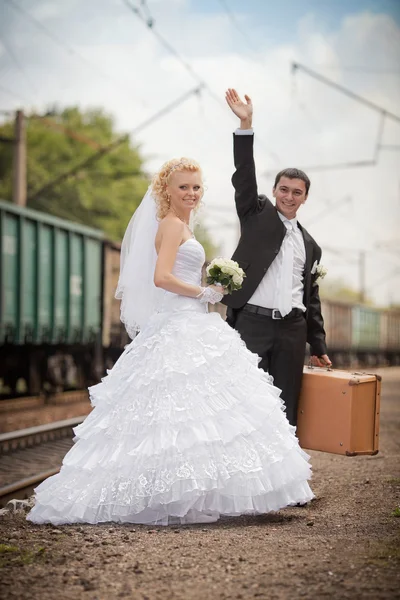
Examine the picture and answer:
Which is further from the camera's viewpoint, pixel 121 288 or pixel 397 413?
pixel 397 413

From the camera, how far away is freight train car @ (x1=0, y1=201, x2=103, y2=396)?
14.9 m

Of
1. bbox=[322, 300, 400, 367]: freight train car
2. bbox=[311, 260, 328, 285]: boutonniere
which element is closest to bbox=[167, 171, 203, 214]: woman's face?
bbox=[311, 260, 328, 285]: boutonniere

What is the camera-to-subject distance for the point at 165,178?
4926mm

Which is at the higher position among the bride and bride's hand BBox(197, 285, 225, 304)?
bride's hand BBox(197, 285, 225, 304)

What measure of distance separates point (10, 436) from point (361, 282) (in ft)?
160

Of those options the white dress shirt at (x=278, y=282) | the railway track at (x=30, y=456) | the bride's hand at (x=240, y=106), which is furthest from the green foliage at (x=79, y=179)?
the bride's hand at (x=240, y=106)

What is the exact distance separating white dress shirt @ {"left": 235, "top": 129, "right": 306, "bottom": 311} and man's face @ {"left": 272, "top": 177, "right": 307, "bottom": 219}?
2.1 inches

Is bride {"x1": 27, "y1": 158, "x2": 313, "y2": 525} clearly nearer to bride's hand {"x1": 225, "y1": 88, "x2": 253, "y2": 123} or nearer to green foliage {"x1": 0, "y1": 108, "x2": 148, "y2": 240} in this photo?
bride's hand {"x1": 225, "y1": 88, "x2": 253, "y2": 123}

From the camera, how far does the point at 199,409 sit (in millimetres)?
4477

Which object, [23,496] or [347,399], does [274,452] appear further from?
[23,496]

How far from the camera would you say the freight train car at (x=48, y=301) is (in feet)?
49.0

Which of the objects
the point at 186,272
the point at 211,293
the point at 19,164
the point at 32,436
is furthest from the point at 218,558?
the point at 19,164

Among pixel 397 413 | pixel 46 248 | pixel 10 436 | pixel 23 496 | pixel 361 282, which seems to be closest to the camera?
pixel 23 496

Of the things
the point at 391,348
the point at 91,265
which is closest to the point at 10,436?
the point at 91,265
